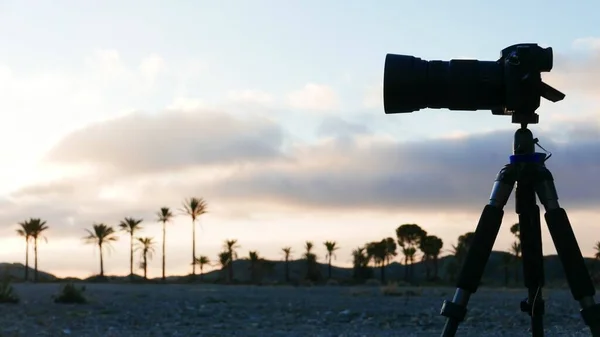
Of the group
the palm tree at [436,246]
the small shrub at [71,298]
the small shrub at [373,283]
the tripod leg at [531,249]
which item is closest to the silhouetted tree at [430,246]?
the palm tree at [436,246]

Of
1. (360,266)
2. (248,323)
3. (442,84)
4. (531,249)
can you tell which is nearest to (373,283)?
(360,266)

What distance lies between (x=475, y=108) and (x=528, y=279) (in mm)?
908

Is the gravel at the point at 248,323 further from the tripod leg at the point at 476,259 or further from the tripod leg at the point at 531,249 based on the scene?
the tripod leg at the point at 476,259

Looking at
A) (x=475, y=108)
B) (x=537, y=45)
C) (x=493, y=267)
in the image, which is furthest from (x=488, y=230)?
(x=493, y=267)

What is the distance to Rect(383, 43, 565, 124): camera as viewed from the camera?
429cm

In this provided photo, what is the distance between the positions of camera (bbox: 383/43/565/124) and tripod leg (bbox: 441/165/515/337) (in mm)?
470

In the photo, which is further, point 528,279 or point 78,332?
point 78,332

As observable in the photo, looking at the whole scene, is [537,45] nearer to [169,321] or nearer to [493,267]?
[169,321]

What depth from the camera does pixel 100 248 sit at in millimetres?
69125

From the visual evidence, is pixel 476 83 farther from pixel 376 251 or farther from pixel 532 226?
pixel 376 251

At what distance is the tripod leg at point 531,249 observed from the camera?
4320mm

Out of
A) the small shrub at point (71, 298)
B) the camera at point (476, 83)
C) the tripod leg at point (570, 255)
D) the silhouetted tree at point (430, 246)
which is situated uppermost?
the silhouetted tree at point (430, 246)

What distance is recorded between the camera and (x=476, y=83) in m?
4.34

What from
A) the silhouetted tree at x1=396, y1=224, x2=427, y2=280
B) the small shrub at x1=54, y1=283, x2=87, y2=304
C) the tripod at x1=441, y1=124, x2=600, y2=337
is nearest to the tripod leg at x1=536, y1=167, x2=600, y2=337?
the tripod at x1=441, y1=124, x2=600, y2=337
